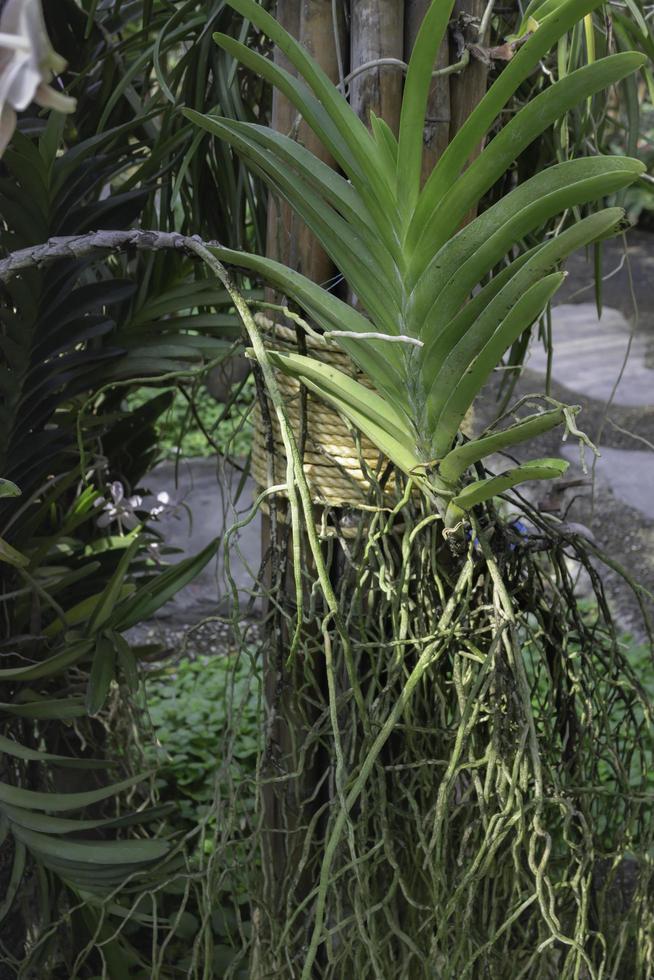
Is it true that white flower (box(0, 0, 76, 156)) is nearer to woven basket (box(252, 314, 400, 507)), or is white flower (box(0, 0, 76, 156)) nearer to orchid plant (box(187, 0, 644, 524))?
orchid plant (box(187, 0, 644, 524))

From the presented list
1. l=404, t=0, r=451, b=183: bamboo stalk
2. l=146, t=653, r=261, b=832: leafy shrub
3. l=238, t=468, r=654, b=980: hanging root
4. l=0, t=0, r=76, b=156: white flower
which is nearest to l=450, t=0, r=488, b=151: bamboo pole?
l=404, t=0, r=451, b=183: bamboo stalk

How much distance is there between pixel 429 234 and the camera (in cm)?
73

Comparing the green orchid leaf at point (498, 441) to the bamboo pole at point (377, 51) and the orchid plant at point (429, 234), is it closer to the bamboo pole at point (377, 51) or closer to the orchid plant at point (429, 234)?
the orchid plant at point (429, 234)

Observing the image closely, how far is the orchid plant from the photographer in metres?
0.66

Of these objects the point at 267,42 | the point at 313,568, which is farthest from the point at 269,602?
the point at 267,42

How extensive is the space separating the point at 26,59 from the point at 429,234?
443mm

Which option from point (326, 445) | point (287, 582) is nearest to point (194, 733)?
point (287, 582)

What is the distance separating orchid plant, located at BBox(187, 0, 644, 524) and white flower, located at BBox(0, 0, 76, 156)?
14.0 inches

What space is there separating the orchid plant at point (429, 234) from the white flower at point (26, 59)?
355 mm

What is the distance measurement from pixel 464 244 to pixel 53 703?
65 centimetres

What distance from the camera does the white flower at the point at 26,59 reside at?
1.05 feet

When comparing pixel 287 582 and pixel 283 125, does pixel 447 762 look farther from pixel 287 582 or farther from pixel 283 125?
pixel 283 125

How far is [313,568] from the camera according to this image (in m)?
0.98

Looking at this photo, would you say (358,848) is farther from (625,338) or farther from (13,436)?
(625,338)
